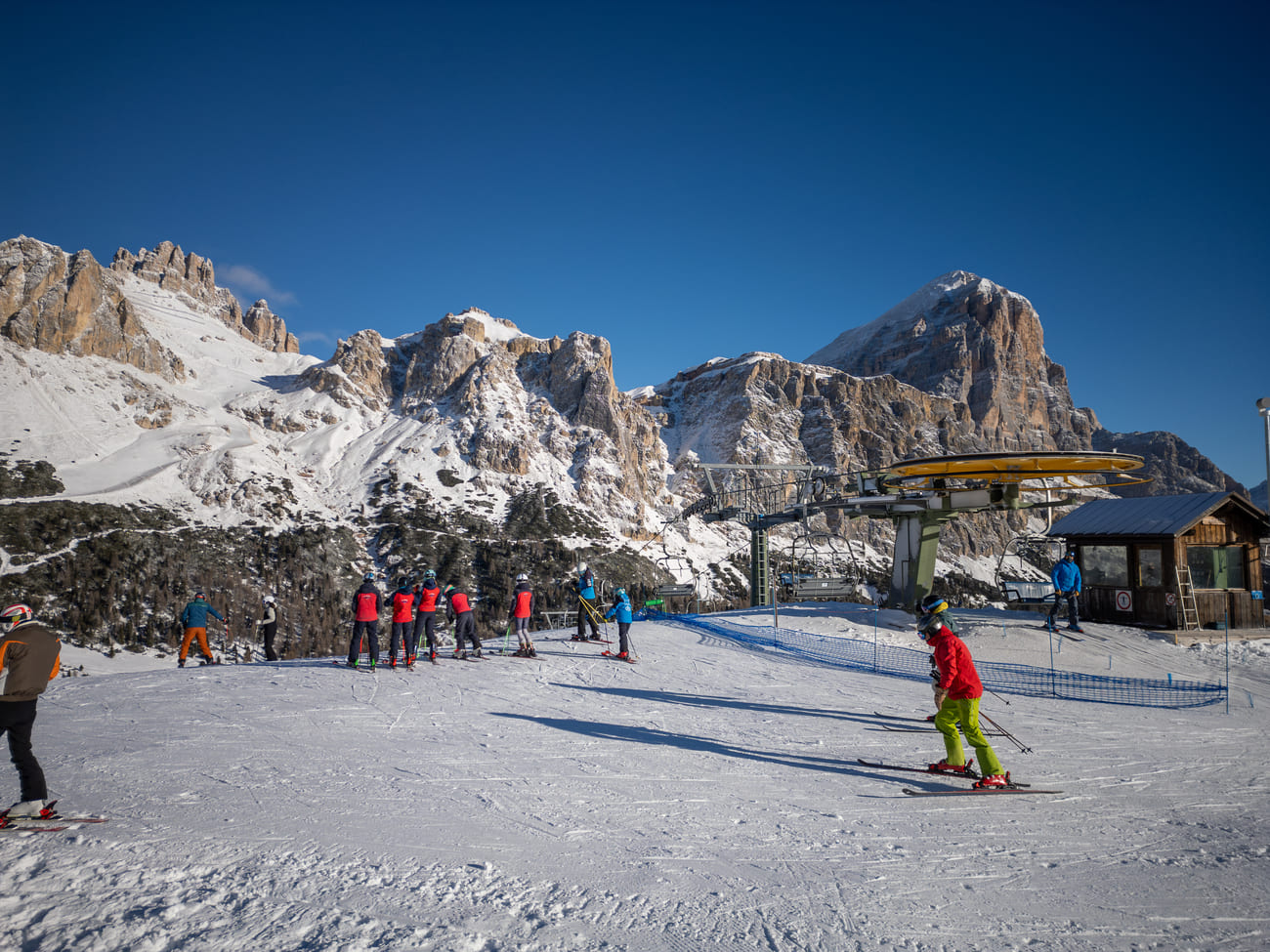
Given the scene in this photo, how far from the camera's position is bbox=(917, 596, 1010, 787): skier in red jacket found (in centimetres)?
637

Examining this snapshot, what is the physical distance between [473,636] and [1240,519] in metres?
22.0

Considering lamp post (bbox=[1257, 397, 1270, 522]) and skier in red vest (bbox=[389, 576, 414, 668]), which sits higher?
lamp post (bbox=[1257, 397, 1270, 522])

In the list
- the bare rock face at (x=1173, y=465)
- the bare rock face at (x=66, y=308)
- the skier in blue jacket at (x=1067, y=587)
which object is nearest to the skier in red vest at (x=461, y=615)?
the skier in blue jacket at (x=1067, y=587)

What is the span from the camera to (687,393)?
143625mm

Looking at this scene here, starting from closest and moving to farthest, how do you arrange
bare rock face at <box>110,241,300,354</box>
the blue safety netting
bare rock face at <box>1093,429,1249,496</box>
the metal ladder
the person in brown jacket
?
the person in brown jacket → the blue safety netting → the metal ladder → bare rock face at <box>110,241,300,354</box> → bare rock face at <box>1093,429,1249,496</box>

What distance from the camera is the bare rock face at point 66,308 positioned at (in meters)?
70.5

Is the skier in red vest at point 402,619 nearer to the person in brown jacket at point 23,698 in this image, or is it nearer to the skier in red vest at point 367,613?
the skier in red vest at point 367,613

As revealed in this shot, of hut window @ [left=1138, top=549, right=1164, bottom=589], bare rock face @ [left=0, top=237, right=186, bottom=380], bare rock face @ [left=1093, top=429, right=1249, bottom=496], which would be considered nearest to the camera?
hut window @ [left=1138, top=549, right=1164, bottom=589]

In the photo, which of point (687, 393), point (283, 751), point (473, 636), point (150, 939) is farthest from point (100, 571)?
point (687, 393)

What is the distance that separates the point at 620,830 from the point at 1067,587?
1550 cm

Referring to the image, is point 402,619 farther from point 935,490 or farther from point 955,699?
point 935,490

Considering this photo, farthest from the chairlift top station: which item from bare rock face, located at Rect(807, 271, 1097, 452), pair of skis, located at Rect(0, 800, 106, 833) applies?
bare rock face, located at Rect(807, 271, 1097, 452)

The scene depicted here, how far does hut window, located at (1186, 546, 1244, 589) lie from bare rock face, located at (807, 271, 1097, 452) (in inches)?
5490

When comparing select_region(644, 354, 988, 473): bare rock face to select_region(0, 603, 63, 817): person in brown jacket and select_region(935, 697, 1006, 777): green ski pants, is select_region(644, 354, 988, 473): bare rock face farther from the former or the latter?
select_region(0, 603, 63, 817): person in brown jacket
